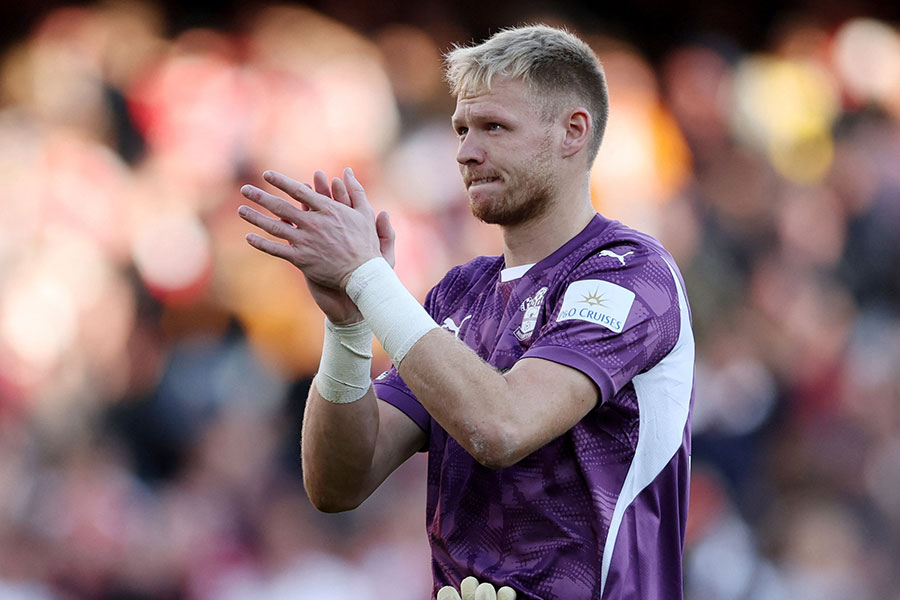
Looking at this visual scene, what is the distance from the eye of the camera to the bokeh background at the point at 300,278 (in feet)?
18.0

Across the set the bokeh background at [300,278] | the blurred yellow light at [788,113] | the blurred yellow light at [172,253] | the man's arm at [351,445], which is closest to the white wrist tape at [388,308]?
the man's arm at [351,445]

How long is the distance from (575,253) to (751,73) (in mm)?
4948

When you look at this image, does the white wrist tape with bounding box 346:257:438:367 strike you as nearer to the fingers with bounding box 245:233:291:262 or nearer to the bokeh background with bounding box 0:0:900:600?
the fingers with bounding box 245:233:291:262

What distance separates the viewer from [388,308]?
7.48ft

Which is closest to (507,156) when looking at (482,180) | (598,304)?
(482,180)

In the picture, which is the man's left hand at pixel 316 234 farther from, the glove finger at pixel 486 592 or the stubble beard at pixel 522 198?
the glove finger at pixel 486 592

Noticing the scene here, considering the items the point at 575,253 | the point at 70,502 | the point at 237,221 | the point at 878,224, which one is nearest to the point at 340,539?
the point at 70,502

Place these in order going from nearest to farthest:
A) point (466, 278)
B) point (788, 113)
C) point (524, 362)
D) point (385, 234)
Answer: point (524, 362)
point (385, 234)
point (466, 278)
point (788, 113)

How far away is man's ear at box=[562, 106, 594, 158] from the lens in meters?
2.68

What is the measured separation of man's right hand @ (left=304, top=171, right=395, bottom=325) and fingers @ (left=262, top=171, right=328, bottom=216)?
7 cm

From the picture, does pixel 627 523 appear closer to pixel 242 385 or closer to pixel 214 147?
pixel 242 385

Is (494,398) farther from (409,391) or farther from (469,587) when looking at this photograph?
(409,391)

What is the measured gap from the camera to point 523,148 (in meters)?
2.60

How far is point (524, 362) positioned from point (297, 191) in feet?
1.96
